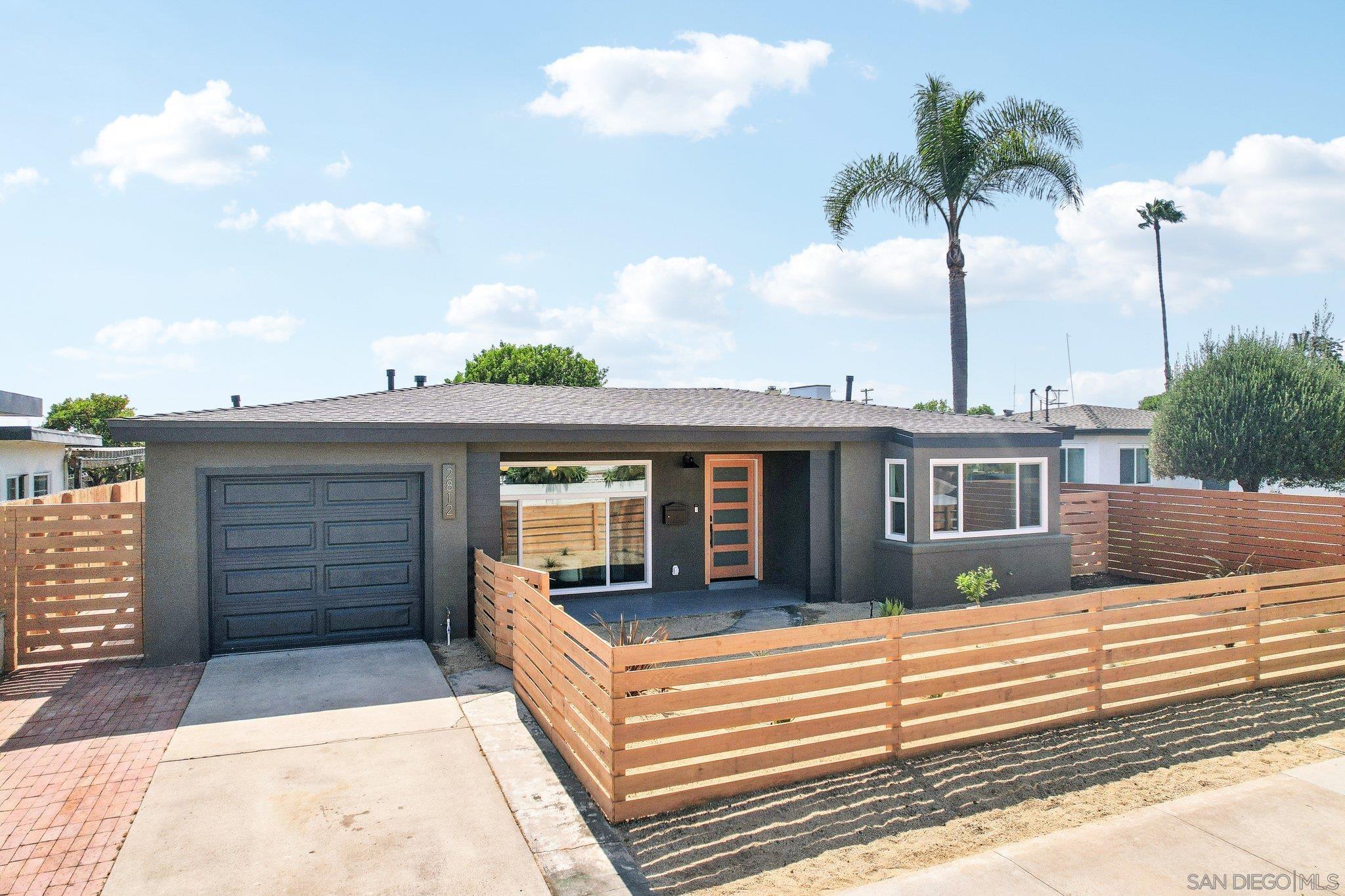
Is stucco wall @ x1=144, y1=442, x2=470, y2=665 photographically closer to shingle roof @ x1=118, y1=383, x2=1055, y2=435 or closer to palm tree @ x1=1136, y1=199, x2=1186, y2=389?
shingle roof @ x1=118, y1=383, x2=1055, y2=435

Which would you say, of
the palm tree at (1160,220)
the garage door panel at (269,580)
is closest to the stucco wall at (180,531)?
the garage door panel at (269,580)

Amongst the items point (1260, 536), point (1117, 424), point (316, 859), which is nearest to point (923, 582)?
point (1260, 536)

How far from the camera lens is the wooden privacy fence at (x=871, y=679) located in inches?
192

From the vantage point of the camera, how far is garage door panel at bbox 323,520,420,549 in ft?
29.0

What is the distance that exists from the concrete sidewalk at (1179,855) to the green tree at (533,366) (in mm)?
28989

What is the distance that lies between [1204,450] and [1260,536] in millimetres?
4593

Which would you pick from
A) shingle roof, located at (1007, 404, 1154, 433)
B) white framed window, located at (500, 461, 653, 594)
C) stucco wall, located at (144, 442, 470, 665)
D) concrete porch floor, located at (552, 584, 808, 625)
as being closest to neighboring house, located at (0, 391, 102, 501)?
stucco wall, located at (144, 442, 470, 665)

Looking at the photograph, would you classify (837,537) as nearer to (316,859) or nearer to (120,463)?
(316,859)

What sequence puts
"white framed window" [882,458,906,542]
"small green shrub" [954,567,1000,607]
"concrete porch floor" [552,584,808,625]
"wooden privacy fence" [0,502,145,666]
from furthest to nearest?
"white framed window" [882,458,906,542], "concrete porch floor" [552,584,808,625], "small green shrub" [954,567,1000,607], "wooden privacy fence" [0,502,145,666]

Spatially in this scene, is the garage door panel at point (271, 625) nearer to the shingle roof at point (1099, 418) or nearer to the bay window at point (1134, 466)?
the shingle roof at point (1099, 418)

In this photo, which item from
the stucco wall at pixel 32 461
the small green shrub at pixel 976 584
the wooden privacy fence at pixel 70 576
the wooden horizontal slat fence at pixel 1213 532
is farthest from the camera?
the stucco wall at pixel 32 461

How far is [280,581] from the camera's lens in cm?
864

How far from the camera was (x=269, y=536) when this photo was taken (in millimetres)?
8617

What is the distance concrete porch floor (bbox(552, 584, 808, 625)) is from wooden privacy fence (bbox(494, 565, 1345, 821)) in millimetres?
3367
